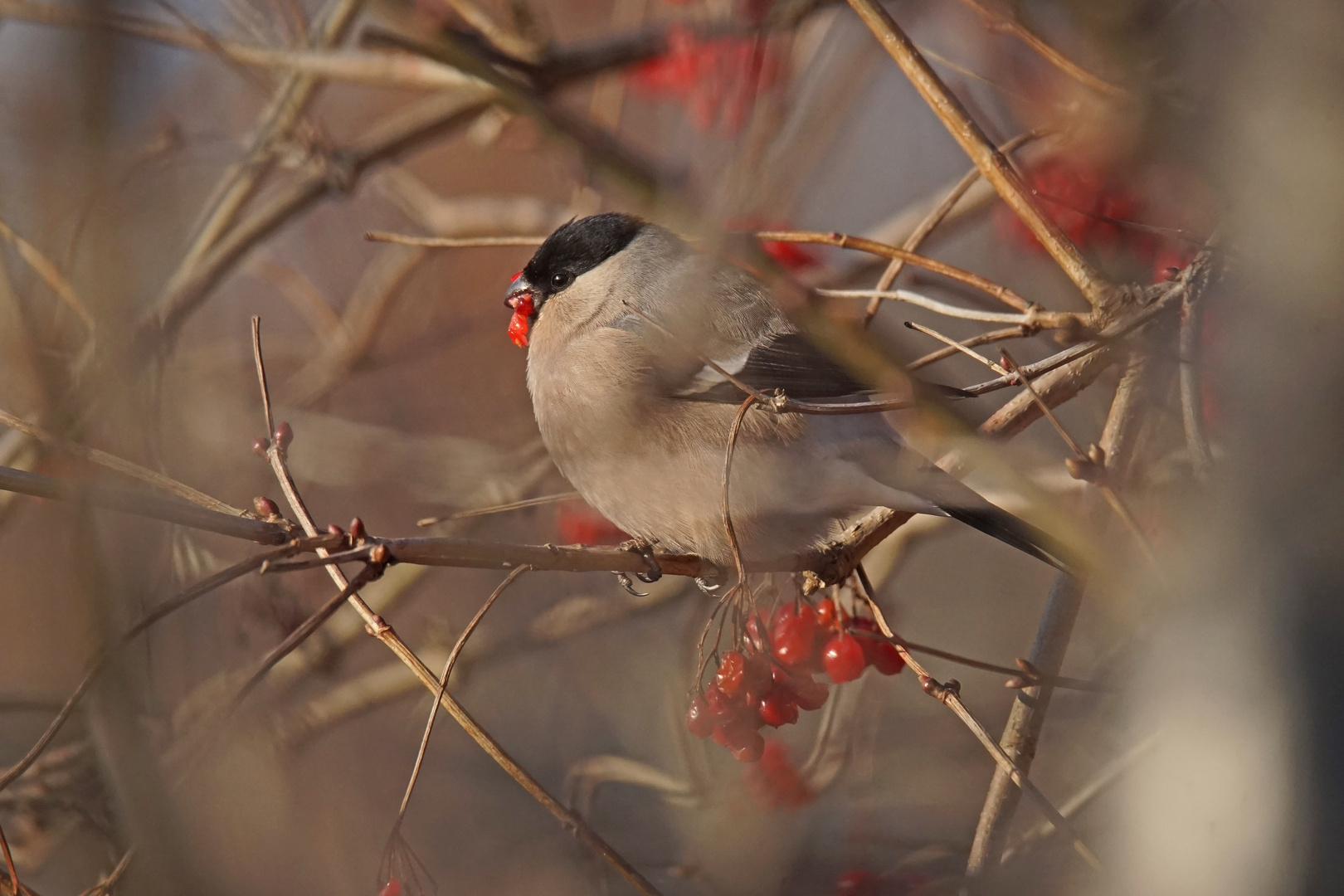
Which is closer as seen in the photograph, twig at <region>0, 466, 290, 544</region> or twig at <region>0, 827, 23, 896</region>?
twig at <region>0, 466, 290, 544</region>

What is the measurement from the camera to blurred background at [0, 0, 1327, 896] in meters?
0.98

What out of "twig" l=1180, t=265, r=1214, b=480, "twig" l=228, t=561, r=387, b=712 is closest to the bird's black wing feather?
"twig" l=1180, t=265, r=1214, b=480

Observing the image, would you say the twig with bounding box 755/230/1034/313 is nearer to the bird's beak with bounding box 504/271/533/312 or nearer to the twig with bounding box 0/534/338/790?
the twig with bounding box 0/534/338/790

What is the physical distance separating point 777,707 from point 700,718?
5.6 inches

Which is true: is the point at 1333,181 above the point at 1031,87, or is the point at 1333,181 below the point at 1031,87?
below

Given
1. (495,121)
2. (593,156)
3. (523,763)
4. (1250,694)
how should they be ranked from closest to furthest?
1. (1250,694)
2. (593,156)
3. (495,121)
4. (523,763)

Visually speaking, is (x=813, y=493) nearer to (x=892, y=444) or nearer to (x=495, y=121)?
(x=892, y=444)

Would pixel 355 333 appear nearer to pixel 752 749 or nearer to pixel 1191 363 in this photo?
pixel 752 749

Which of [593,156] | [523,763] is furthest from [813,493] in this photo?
[523,763]

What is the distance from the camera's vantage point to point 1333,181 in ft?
3.15

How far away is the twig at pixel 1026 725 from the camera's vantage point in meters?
1.82

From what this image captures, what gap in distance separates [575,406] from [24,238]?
1270mm

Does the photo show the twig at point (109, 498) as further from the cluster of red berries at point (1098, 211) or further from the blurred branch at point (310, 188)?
the cluster of red berries at point (1098, 211)

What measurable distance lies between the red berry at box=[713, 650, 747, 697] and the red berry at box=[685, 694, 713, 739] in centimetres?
6
